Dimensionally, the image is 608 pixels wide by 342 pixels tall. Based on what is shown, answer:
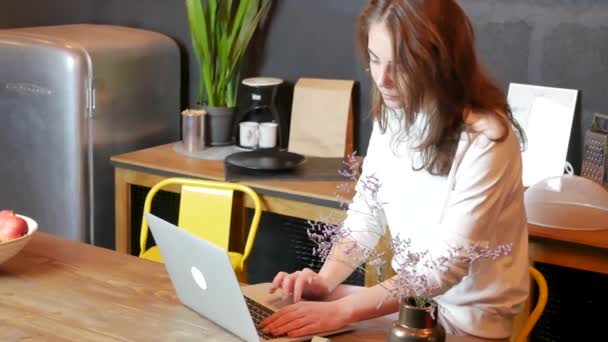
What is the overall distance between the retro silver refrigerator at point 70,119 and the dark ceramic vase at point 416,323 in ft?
7.14

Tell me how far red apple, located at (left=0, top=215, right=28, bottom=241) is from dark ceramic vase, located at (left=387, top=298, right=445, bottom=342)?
40.9 inches

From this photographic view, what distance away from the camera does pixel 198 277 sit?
6.19ft

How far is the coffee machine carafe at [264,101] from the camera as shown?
361 centimetres

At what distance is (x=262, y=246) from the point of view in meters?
3.87

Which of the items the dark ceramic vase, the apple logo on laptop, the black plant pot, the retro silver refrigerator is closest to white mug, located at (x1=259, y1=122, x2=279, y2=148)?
the black plant pot

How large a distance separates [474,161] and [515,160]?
11 centimetres

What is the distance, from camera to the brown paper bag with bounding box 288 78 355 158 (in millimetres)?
3484

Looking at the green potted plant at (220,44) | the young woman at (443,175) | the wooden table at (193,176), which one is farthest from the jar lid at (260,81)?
the young woman at (443,175)

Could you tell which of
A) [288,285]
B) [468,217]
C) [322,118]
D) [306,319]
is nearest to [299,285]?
[288,285]

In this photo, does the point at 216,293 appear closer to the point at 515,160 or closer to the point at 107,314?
the point at 107,314

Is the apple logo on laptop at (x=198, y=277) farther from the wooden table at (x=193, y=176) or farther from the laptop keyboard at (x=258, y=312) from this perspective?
the wooden table at (x=193, y=176)

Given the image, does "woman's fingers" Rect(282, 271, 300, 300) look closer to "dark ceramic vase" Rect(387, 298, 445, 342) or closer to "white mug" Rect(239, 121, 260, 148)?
"dark ceramic vase" Rect(387, 298, 445, 342)

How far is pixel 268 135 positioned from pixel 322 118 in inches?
9.5

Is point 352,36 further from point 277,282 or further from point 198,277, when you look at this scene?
point 198,277
